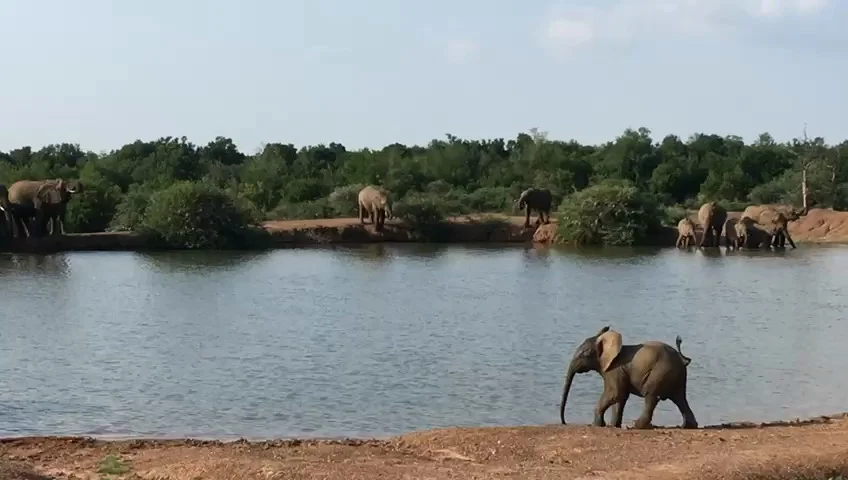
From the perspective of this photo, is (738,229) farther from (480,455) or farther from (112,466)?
(112,466)

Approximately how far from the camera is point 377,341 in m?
20.0

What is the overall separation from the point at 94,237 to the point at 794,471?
111ft

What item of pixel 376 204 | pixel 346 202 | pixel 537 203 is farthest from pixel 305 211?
pixel 537 203

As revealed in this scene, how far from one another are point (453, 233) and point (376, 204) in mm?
4011

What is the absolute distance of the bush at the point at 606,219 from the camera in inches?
1785

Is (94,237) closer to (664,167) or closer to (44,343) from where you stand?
(44,343)

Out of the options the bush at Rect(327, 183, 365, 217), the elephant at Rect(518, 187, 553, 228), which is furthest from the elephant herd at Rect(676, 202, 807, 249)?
the bush at Rect(327, 183, 365, 217)

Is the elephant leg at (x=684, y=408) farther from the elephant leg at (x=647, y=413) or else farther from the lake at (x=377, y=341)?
the lake at (x=377, y=341)

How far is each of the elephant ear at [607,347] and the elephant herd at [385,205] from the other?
32.0 m

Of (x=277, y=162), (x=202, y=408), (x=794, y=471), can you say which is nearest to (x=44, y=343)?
(x=202, y=408)

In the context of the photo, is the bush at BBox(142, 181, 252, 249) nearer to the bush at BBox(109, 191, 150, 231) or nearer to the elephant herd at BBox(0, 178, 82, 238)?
the bush at BBox(109, 191, 150, 231)

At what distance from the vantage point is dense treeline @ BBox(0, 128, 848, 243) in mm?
48406

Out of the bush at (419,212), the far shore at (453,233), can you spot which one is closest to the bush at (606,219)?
the far shore at (453,233)

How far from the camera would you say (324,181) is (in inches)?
2398
